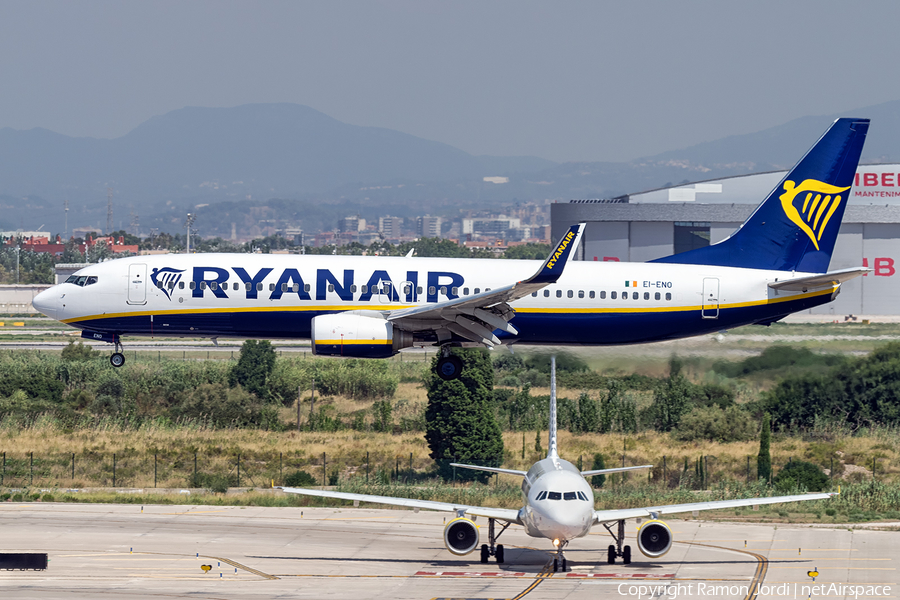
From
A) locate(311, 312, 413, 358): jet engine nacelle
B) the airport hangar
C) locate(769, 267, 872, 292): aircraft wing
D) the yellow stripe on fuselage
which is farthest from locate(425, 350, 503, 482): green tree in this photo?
the airport hangar

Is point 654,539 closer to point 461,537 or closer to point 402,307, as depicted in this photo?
point 461,537

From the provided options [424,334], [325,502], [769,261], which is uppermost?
[769,261]

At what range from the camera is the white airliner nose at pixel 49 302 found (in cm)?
4553

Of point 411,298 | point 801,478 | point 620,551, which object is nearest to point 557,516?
point 620,551

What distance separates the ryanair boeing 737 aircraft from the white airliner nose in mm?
54

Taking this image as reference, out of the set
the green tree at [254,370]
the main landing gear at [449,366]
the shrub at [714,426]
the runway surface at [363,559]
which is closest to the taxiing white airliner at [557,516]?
the runway surface at [363,559]

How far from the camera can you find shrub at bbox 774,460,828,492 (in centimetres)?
5497

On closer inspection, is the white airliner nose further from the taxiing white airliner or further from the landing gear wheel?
the landing gear wheel

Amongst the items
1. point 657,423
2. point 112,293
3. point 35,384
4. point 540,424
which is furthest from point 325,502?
point 35,384

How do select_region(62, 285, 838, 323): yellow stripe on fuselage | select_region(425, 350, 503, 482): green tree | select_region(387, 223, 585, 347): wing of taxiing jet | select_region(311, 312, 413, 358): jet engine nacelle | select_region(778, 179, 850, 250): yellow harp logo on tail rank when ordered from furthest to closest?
select_region(425, 350, 503, 482): green tree < select_region(778, 179, 850, 250): yellow harp logo on tail < select_region(62, 285, 838, 323): yellow stripe on fuselage < select_region(311, 312, 413, 358): jet engine nacelle < select_region(387, 223, 585, 347): wing of taxiing jet

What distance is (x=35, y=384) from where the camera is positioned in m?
78.8

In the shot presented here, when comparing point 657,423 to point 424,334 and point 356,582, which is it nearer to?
point 424,334

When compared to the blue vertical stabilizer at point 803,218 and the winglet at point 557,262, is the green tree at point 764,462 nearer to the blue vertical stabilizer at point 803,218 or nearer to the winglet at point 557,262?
the blue vertical stabilizer at point 803,218

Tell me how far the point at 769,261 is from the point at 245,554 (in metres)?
26.0
